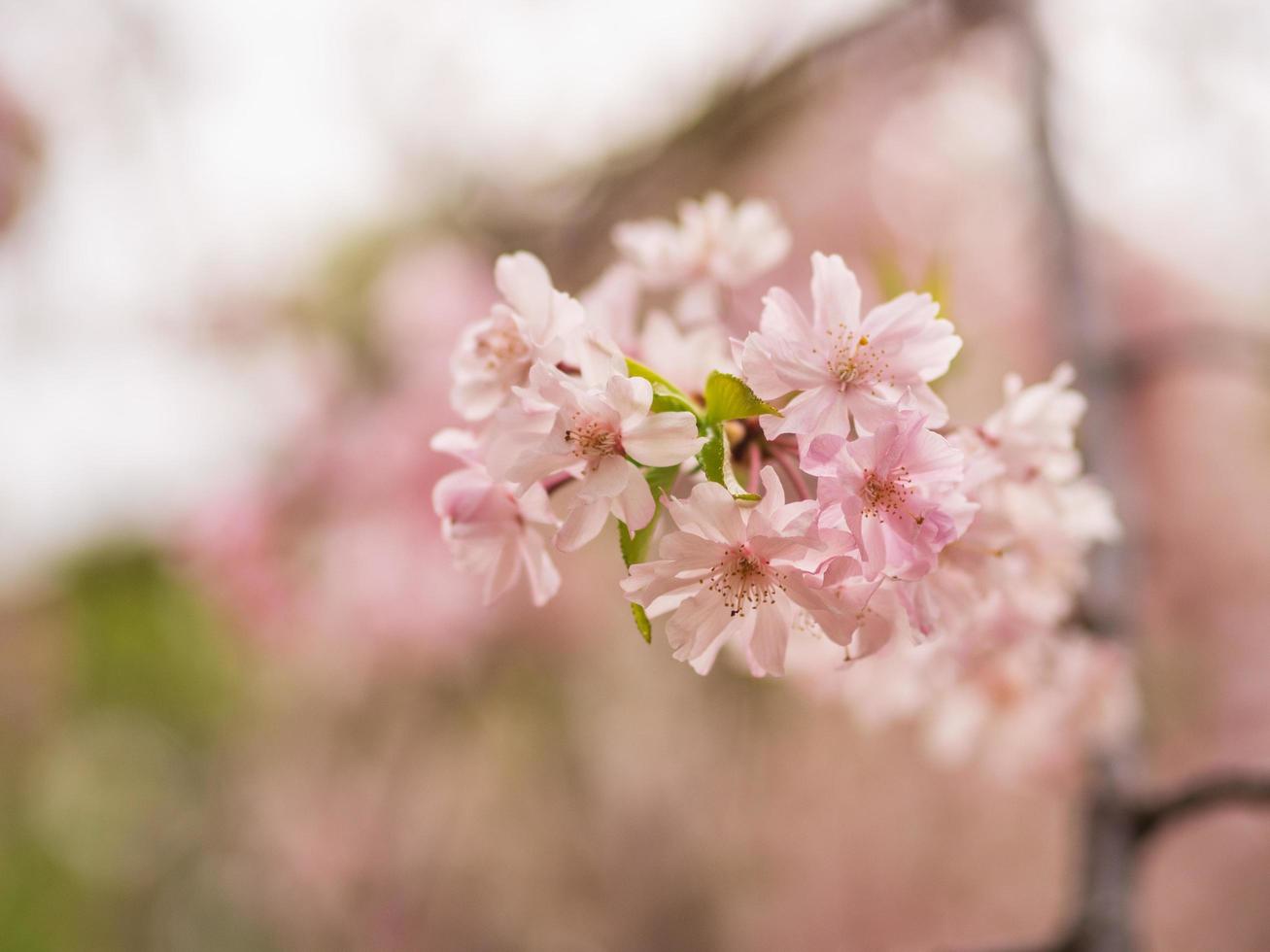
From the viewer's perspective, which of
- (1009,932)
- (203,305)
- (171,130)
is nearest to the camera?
(171,130)

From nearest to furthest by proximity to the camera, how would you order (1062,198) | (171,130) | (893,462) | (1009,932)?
(893,462) → (1062,198) → (171,130) → (1009,932)

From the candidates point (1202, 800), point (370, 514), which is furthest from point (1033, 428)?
point (370, 514)

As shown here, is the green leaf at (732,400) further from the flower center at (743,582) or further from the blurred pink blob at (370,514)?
the blurred pink blob at (370,514)

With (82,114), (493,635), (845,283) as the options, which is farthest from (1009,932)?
(82,114)

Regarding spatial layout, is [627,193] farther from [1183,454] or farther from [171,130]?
[1183,454]

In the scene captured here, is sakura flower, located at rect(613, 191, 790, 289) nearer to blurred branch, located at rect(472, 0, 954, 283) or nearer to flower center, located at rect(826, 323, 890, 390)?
flower center, located at rect(826, 323, 890, 390)

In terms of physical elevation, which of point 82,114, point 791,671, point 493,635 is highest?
point 82,114

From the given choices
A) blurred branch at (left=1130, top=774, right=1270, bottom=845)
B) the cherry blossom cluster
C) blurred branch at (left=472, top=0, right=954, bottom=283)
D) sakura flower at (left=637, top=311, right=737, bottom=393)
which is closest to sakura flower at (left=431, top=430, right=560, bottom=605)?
the cherry blossom cluster

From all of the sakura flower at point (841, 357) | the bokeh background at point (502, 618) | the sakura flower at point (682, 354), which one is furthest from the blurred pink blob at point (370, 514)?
the sakura flower at point (841, 357)
